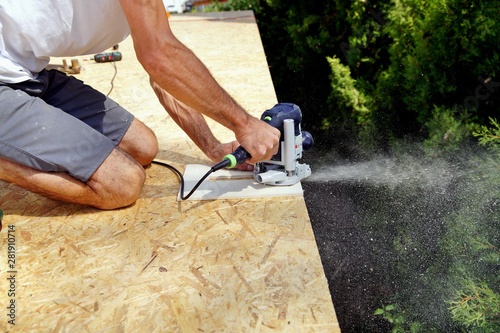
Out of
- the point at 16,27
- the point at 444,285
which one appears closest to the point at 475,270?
the point at 444,285

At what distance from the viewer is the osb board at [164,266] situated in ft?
5.60

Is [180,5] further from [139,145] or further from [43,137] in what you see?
[43,137]

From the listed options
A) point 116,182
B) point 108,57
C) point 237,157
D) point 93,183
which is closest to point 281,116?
point 237,157

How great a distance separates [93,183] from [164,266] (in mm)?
639

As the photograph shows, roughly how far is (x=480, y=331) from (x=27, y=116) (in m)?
2.57

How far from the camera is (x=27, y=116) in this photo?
2285 millimetres

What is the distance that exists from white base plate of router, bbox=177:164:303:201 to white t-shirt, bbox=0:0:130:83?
2.80 ft

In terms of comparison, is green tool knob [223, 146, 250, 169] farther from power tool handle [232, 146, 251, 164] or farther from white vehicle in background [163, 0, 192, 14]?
white vehicle in background [163, 0, 192, 14]

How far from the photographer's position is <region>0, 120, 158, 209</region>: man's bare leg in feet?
7.63

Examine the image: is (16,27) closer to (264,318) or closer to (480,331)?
(264,318)

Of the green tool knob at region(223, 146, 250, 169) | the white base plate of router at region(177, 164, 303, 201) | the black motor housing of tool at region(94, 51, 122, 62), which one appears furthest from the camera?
the black motor housing of tool at region(94, 51, 122, 62)

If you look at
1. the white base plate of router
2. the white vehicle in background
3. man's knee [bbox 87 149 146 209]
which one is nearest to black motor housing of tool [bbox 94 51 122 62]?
the white base plate of router

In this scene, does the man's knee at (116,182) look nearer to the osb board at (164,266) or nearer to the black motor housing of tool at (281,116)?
the osb board at (164,266)

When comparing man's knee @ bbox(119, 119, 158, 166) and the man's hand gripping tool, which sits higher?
the man's hand gripping tool
